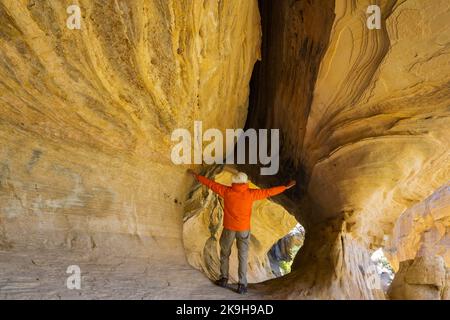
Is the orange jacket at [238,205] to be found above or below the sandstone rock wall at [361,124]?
below

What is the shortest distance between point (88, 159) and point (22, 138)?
24.4 inches

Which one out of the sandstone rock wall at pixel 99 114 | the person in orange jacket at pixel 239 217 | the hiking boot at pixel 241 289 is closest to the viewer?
the sandstone rock wall at pixel 99 114

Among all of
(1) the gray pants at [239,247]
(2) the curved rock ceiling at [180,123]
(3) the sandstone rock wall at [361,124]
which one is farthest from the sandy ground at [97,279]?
(3) the sandstone rock wall at [361,124]

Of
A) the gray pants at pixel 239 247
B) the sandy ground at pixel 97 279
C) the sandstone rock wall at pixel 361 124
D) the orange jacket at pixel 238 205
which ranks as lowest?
the sandy ground at pixel 97 279

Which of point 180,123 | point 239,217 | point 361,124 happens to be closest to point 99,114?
point 180,123

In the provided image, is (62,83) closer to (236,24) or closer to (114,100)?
(114,100)

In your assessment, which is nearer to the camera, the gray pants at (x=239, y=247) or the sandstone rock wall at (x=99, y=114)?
the sandstone rock wall at (x=99, y=114)

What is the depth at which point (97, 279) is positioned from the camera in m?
3.03

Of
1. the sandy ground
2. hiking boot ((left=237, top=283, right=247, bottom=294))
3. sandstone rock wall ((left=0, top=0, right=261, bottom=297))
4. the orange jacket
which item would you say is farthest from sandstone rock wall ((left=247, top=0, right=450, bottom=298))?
sandstone rock wall ((left=0, top=0, right=261, bottom=297))

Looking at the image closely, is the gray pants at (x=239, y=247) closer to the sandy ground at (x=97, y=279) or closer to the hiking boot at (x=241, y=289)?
the hiking boot at (x=241, y=289)

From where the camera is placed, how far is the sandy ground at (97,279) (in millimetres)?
2604

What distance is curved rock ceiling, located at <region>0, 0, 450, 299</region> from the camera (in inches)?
125

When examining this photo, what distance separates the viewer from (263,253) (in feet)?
32.9

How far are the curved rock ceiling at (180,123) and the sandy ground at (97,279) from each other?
0.7 inches
